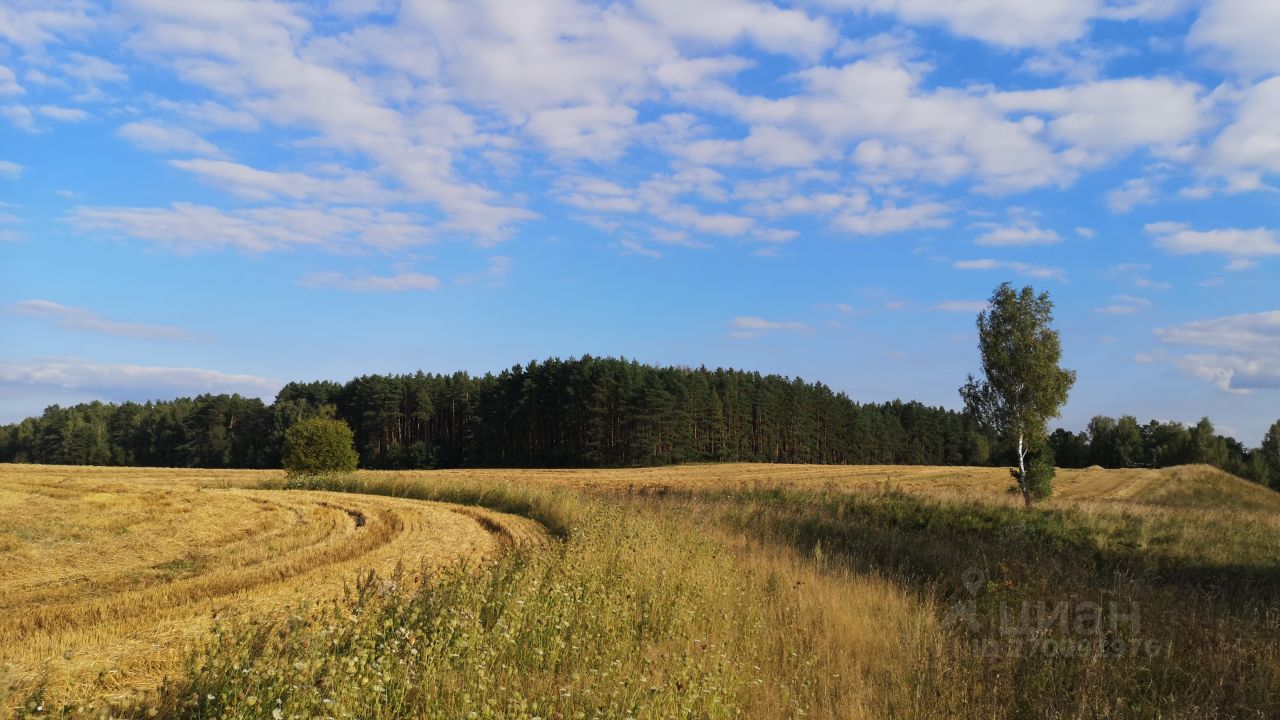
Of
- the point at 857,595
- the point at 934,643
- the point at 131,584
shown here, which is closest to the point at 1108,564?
the point at 857,595

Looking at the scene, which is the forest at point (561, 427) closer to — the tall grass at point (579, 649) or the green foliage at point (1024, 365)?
the green foliage at point (1024, 365)

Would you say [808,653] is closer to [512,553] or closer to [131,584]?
[512,553]

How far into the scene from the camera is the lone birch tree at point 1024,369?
118 feet

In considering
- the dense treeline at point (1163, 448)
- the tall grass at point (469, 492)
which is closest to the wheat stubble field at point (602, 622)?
the tall grass at point (469, 492)

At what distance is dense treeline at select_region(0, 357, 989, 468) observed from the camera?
73938mm

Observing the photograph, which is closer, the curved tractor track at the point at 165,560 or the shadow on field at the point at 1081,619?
the shadow on field at the point at 1081,619

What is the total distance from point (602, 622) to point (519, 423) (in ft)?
238

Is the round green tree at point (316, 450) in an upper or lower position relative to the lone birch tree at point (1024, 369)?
lower

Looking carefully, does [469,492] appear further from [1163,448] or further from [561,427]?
[1163,448]

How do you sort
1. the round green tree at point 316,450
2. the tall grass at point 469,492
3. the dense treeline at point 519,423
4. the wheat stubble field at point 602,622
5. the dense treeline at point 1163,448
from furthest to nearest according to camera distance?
1. the dense treeline at point 1163,448
2. the dense treeline at point 519,423
3. the round green tree at point 316,450
4. the tall grass at point 469,492
5. the wheat stubble field at point 602,622

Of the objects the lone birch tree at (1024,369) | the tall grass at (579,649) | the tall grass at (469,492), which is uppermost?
the lone birch tree at (1024,369)

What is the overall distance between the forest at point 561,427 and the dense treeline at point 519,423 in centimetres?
16

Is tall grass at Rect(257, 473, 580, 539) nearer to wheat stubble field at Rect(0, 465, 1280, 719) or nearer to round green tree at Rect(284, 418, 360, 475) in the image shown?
round green tree at Rect(284, 418, 360, 475)

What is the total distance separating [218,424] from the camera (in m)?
89.6
